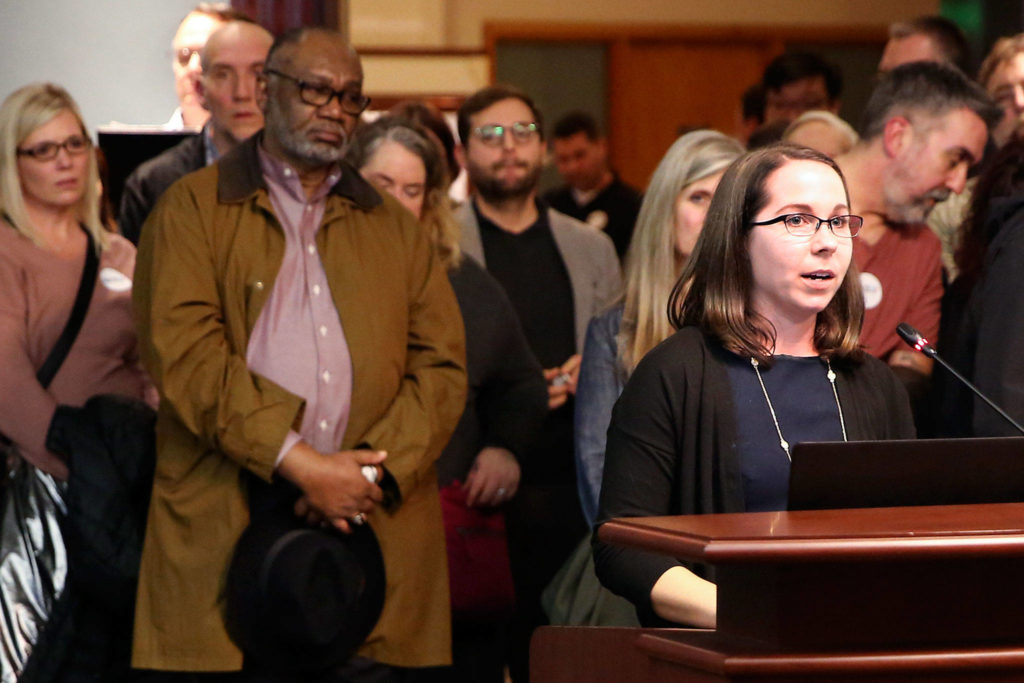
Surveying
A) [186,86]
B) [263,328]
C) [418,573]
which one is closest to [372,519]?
[418,573]

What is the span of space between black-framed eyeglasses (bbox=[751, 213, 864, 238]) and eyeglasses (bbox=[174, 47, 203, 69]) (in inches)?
103

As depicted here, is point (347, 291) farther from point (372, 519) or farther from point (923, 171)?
point (923, 171)

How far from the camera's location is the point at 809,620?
1.31m

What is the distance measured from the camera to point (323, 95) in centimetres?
293

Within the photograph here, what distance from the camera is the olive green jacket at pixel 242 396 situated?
267 centimetres

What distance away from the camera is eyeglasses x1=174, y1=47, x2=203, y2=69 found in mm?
4172

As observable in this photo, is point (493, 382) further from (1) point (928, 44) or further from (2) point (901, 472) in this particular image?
(2) point (901, 472)

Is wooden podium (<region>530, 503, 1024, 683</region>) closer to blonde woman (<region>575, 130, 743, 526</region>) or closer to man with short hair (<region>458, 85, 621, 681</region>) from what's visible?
blonde woman (<region>575, 130, 743, 526</region>)

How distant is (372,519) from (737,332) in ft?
3.44

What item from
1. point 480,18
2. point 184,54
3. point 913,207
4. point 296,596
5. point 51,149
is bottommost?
point 296,596

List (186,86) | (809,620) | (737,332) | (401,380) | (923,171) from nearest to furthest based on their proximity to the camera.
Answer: (809,620)
(737,332)
(401,380)
(923,171)
(186,86)

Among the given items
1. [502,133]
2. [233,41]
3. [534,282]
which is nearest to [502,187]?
[502,133]

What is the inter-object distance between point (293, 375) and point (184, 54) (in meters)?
1.77

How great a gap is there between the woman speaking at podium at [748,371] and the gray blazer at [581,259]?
172 cm
